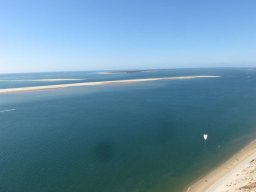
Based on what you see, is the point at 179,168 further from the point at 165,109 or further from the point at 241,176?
the point at 165,109

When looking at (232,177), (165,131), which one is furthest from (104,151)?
(232,177)

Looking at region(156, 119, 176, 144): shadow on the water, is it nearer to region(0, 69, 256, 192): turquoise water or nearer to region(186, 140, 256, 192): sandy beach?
region(0, 69, 256, 192): turquoise water

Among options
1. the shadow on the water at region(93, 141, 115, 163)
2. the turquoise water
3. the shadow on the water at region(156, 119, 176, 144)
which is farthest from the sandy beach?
the shadow on the water at region(93, 141, 115, 163)

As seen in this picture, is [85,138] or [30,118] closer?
[85,138]

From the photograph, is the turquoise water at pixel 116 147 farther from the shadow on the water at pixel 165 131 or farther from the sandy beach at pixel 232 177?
the sandy beach at pixel 232 177

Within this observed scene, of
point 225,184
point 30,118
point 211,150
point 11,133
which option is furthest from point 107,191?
point 30,118
